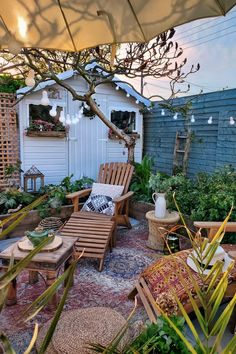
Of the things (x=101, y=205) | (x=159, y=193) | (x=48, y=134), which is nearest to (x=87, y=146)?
(x=48, y=134)

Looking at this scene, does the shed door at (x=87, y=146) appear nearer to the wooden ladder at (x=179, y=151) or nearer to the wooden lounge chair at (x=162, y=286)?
the wooden ladder at (x=179, y=151)

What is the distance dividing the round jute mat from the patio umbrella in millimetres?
1809

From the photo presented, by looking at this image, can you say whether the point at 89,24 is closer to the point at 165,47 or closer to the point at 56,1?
the point at 56,1

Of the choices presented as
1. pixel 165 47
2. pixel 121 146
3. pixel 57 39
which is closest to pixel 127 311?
pixel 57 39

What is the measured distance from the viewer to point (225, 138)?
5.13m

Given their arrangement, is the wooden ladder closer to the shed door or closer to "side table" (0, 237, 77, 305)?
the shed door

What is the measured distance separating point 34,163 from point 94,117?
1.63 m

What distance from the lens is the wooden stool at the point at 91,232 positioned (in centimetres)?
302

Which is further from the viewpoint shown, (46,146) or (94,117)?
(94,117)

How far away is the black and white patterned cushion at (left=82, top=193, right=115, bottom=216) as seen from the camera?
3968 millimetres

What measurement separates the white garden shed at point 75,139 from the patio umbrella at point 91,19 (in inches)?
142

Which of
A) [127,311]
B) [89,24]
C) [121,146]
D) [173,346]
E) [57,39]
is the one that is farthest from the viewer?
[121,146]

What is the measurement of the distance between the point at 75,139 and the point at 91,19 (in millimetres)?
4315

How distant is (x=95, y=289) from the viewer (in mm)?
2654
